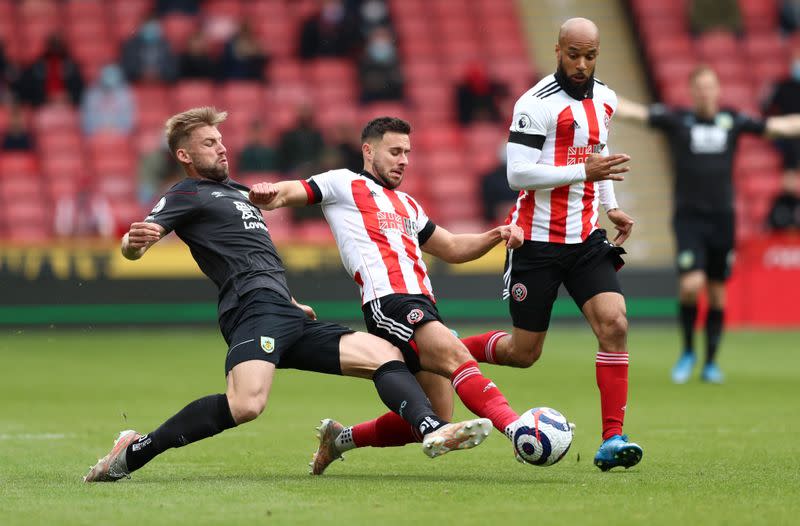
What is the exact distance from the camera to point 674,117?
12.0 meters

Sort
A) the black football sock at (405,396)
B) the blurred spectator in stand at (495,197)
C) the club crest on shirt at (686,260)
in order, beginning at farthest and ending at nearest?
the blurred spectator in stand at (495,197) < the club crest on shirt at (686,260) < the black football sock at (405,396)

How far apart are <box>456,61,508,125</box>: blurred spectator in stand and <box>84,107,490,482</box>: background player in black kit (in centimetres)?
1417

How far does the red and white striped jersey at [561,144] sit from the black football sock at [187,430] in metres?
1.97

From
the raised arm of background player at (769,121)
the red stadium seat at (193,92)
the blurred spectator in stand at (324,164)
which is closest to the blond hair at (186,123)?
the raised arm of background player at (769,121)

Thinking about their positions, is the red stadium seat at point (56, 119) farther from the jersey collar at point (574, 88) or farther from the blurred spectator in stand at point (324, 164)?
the jersey collar at point (574, 88)

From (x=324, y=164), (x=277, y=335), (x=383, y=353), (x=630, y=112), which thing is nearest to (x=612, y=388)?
(x=383, y=353)

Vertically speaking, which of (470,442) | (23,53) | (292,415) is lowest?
(292,415)

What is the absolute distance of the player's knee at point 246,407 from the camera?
21.5 feet

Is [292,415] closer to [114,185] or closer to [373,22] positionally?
[114,185]

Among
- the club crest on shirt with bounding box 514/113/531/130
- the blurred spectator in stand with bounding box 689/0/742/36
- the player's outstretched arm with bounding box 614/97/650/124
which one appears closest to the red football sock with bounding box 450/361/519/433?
the club crest on shirt with bounding box 514/113/531/130

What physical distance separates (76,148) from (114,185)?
113 centimetres

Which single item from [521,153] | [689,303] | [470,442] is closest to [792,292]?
[689,303]

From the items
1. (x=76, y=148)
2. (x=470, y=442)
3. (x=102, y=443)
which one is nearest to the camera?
(x=470, y=442)

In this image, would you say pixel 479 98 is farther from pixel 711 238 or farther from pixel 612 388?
pixel 612 388
